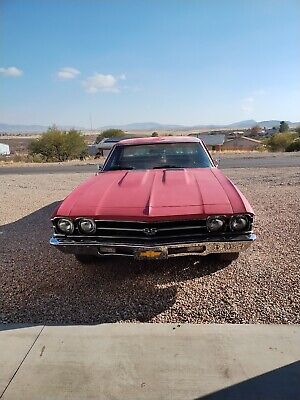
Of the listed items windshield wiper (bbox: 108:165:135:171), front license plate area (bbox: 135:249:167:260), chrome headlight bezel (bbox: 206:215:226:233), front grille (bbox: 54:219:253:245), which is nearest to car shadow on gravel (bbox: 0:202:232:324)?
front license plate area (bbox: 135:249:167:260)

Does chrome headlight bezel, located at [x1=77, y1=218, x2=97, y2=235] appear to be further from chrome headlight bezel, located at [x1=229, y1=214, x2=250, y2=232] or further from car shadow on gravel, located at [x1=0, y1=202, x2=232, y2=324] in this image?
chrome headlight bezel, located at [x1=229, y1=214, x2=250, y2=232]

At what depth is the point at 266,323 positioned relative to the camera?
273 centimetres

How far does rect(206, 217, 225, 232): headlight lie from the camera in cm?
297

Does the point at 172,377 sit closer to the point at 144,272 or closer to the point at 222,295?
the point at 222,295

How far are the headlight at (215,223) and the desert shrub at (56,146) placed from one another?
3796 centimetres

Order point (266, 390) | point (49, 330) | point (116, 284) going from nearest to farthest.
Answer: point (266, 390)
point (49, 330)
point (116, 284)

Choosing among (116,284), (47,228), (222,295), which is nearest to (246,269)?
(222,295)

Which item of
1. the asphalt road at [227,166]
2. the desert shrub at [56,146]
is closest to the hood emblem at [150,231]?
the asphalt road at [227,166]

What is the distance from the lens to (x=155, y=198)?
3182 mm

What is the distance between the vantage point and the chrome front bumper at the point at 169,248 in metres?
2.94

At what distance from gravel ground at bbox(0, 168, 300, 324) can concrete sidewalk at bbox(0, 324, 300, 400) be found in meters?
0.20

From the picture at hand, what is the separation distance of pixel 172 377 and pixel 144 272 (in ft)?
5.31

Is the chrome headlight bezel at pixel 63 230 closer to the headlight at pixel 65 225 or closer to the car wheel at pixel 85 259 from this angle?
the headlight at pixel 65 225

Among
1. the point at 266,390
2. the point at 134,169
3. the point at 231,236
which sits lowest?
the point at 266,390
